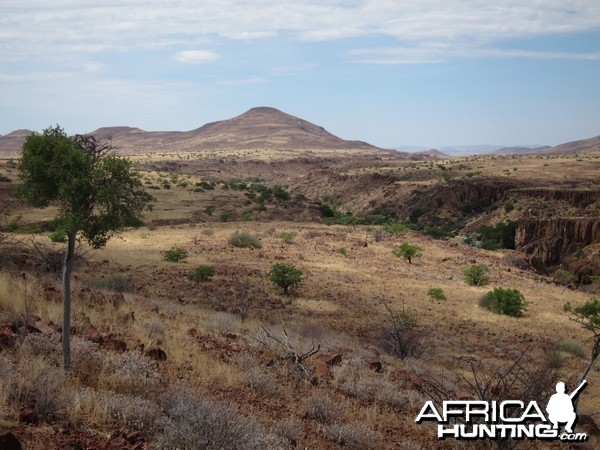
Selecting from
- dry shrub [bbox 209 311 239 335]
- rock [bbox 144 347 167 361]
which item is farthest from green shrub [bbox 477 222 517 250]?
rock [bbox 144 347 167 361]

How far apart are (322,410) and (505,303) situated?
13641mm

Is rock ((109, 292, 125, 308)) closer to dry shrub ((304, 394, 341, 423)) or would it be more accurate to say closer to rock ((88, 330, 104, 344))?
rock ((88, 330, 104, 344))

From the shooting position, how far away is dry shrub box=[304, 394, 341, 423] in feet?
21.4

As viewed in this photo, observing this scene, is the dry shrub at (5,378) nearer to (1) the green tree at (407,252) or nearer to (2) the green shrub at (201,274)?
(2) the green shrub at (201,274)

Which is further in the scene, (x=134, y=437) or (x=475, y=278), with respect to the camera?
(x=475, y=278)

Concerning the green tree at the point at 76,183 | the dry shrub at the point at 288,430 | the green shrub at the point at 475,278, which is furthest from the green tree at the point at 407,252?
the green tree at the point at 76,183

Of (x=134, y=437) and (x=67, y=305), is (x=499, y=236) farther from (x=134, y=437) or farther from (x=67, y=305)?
(x=134, y=437)

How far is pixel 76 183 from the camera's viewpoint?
5.88 meters

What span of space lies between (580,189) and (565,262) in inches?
563

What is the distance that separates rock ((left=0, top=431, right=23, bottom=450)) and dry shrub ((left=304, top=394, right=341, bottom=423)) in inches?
141

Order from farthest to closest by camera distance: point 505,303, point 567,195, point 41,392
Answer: point 567,195 → point 505,303 → point 41,392

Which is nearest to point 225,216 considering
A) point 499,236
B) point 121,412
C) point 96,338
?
point 499,236

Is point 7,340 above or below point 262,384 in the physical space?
above

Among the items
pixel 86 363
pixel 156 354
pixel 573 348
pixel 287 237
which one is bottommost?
pixel 573 348
